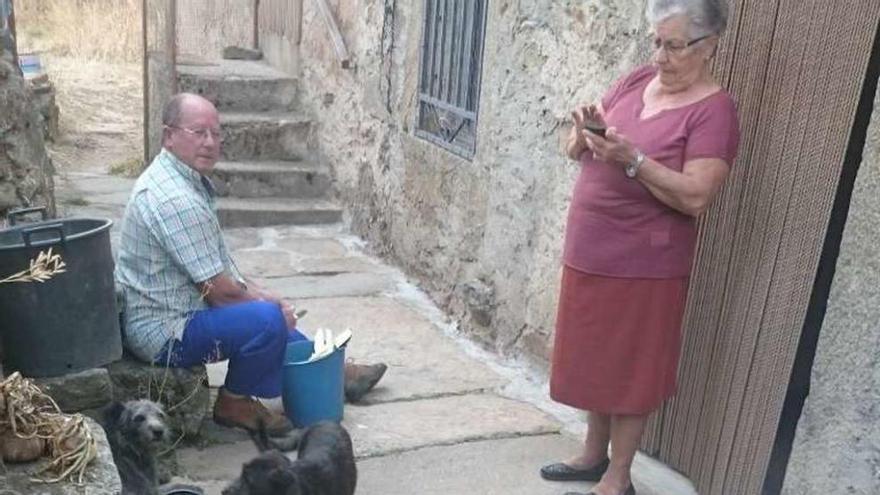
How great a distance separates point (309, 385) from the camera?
13.1 feet

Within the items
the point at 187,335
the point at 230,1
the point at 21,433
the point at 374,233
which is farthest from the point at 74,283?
the point at 230,1

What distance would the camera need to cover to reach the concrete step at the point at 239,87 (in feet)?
27.4

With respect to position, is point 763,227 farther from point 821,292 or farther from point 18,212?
point 18,212

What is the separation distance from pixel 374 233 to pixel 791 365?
4.24 metres

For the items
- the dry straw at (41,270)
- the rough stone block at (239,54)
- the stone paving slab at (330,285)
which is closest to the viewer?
the dry straw at (41,270)

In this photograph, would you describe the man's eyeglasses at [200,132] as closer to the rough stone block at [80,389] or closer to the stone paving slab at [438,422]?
the rough stone block at [80,389]

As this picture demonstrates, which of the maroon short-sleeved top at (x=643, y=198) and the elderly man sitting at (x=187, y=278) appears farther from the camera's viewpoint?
the elderly man sitting at (x=187, y=278)

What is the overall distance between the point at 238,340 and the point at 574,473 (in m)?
1.41

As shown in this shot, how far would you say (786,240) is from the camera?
3297 mm

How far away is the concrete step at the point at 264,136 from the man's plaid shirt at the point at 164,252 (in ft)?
14.5

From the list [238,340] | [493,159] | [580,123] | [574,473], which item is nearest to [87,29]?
[493,159]

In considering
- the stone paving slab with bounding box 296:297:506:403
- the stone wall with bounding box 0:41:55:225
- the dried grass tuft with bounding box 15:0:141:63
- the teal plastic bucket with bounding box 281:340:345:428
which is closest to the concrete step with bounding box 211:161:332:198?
the stone paving slab with bounding box 296:297:506:403

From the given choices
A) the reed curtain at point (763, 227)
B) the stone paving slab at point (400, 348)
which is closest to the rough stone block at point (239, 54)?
the stone paving slab at point (400, 348)

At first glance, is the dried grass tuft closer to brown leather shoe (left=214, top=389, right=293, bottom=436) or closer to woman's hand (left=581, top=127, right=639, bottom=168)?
brown leather shoe (left=214, top=389, right=293, bottom=436)
